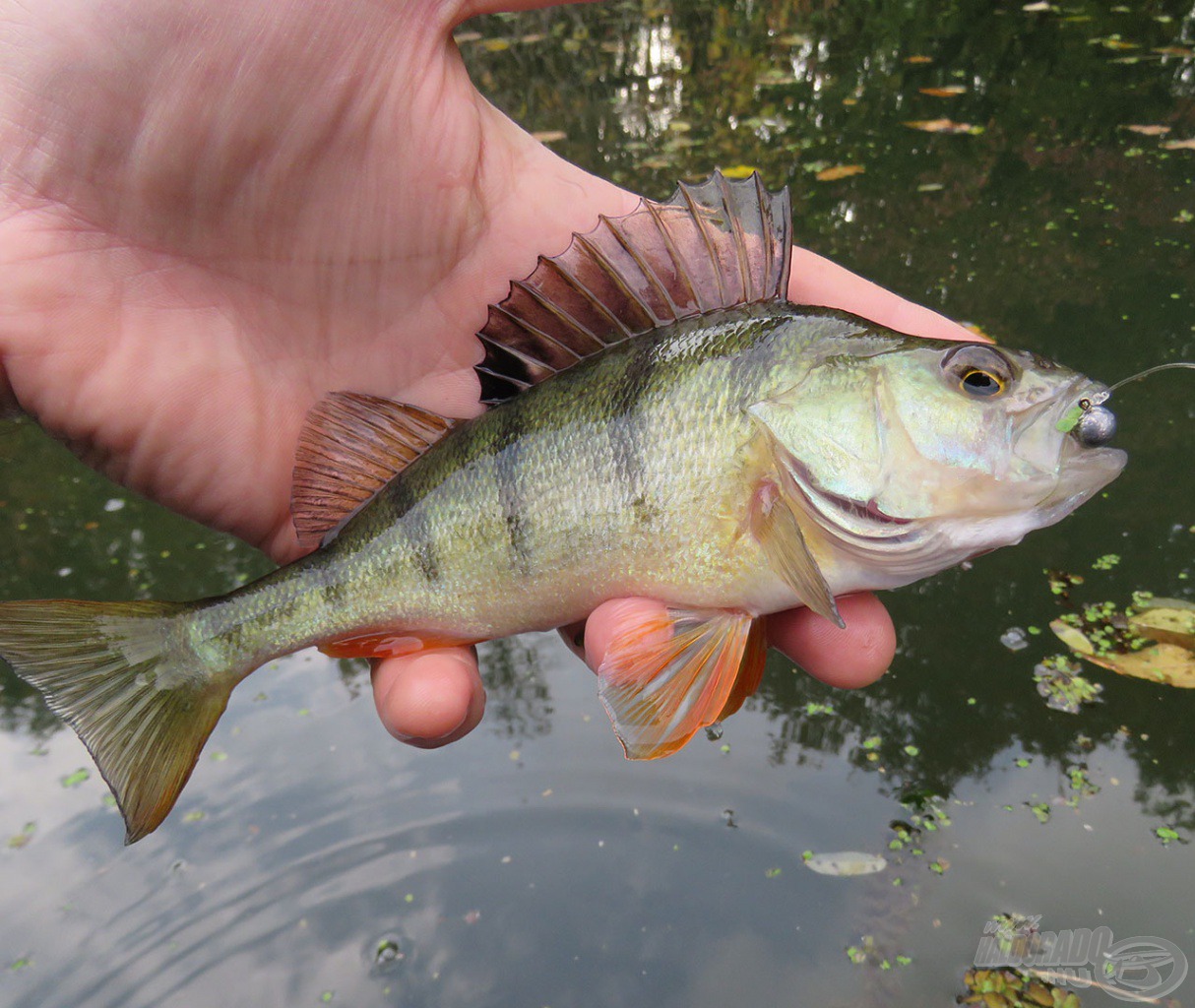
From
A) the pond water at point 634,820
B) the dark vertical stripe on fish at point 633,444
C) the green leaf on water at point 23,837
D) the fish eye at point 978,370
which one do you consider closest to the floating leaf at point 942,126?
the pond water at point 634,820

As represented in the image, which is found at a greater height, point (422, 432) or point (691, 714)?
point (422, 432)

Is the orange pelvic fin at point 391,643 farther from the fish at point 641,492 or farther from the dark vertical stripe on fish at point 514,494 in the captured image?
the dark vertical stripe on fish at point 514,494

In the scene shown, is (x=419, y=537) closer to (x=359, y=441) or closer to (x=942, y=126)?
(x=359, y=441)

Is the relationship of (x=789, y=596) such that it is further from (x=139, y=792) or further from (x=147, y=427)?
(x=147, y=427)

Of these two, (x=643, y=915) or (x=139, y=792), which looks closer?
(x=139, y=792)

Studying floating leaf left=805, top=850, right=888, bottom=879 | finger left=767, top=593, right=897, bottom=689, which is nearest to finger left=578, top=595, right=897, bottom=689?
finger left=767, top=593, right=897, bottom=689

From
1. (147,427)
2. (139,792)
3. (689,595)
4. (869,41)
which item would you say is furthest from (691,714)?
(869,41)

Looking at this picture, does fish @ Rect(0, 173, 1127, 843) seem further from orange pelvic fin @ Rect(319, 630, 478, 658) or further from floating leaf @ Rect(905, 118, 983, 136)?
floating leaf @ Rect(905, 118, 983, 136)
